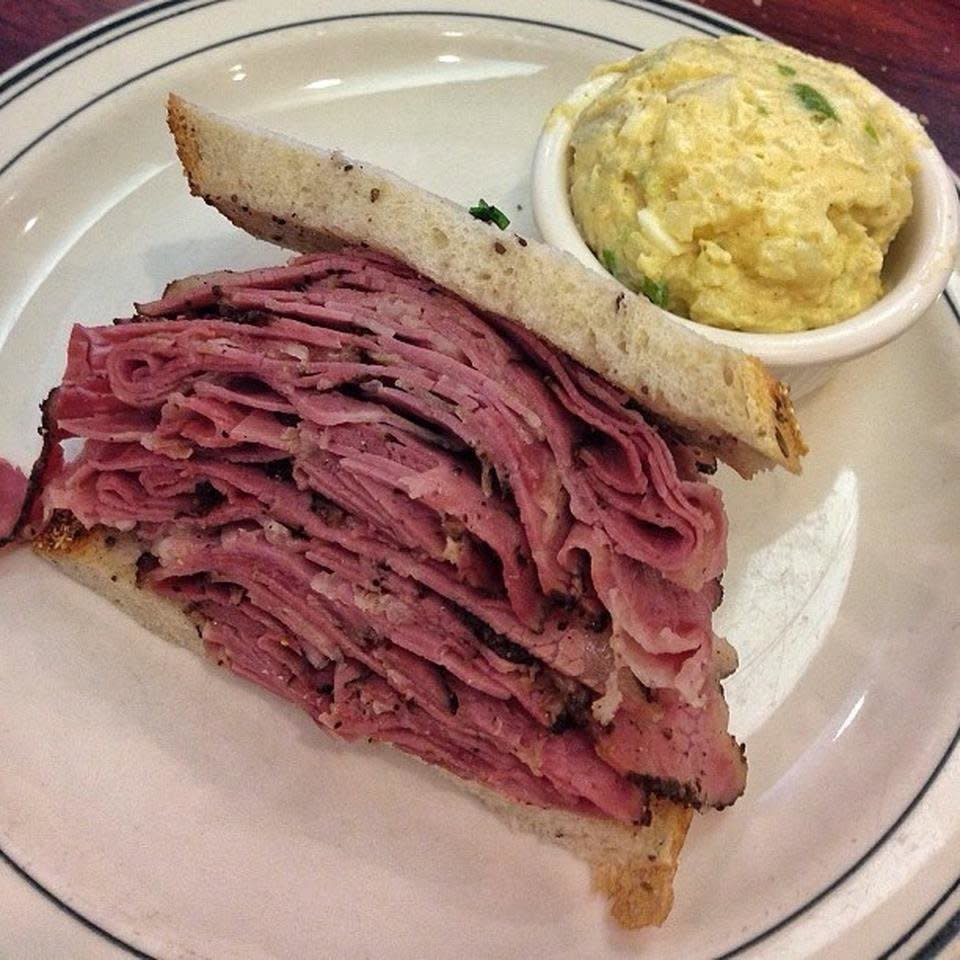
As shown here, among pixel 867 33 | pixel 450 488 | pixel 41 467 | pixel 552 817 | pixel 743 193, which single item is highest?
pixel 743 193

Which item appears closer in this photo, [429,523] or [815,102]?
[429,523]

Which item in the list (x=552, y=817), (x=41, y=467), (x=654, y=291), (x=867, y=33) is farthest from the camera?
(x=867, y=33)

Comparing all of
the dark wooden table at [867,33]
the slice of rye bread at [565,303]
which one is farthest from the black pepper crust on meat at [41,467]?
the dark wooden table at [867,33]

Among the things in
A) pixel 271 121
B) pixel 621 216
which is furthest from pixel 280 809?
pixel 271 121

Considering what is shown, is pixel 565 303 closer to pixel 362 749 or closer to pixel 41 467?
pixel 362 749

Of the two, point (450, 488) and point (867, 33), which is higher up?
point (867, 33)

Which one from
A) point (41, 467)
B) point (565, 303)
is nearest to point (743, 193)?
point (565, 303)

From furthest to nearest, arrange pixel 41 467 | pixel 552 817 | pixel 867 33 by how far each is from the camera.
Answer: pixel 867 33, pixel 41 467, pixel 552 817
